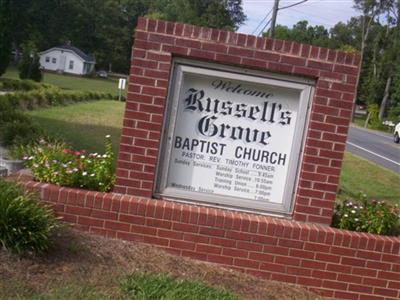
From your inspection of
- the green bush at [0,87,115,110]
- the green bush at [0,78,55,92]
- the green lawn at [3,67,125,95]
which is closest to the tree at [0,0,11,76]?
the green bush at [0,78,55,92]

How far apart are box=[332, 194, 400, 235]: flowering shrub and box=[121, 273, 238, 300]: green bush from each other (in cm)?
151

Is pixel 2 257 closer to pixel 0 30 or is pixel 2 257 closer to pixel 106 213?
pixel 106 213

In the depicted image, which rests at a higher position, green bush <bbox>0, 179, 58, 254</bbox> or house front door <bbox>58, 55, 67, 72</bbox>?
house front door <bbox>58, 55, 67, 72</bbox>

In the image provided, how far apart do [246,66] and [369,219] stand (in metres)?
1.76

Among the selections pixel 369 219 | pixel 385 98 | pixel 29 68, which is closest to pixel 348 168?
pixel 369 219

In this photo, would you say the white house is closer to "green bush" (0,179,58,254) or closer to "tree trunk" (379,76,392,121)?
"tree trunk" (379,76,392,121)

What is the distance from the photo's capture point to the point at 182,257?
16.2 ft

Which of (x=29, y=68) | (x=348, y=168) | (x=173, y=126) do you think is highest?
(x=173, y=126)

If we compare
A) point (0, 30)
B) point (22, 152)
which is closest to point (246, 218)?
point (22, 152)

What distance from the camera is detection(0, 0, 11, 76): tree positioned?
111 feet

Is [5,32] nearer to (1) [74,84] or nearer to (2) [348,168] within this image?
(2) [348,168]

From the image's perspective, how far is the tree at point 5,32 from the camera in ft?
111

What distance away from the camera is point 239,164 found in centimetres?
527

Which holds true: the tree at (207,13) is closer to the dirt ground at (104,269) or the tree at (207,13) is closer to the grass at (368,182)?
the grass at (368,182)
